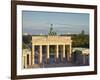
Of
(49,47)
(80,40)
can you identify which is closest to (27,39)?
(49,47)

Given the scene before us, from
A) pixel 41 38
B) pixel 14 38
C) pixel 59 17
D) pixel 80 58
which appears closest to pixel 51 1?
pixel 59 17

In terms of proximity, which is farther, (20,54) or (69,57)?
(69,57)

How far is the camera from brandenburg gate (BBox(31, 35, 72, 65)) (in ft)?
7.38

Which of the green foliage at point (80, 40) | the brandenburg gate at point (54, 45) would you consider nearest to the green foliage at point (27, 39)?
the brandenburg gate at point (54, 45)

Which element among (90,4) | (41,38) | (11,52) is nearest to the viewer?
(11,52)

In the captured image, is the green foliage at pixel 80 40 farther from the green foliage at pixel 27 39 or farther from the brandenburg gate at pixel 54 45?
the green foliage at pixel 27 39

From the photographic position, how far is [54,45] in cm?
230

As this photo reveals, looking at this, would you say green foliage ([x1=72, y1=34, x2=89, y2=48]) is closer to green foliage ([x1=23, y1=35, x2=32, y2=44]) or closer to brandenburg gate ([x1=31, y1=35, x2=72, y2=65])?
brandenburg gate ([x1=31, y1=35, x2=72, y2=65])

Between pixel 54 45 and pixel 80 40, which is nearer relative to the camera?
pixel 54 45

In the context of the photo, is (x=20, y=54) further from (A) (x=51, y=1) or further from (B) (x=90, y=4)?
(B) (x=90, y=4)

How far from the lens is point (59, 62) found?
7.59ft

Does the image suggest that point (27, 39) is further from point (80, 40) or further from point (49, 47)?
point (80, 40)

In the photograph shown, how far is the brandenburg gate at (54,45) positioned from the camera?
2.25m

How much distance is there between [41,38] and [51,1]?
0.44 metres
